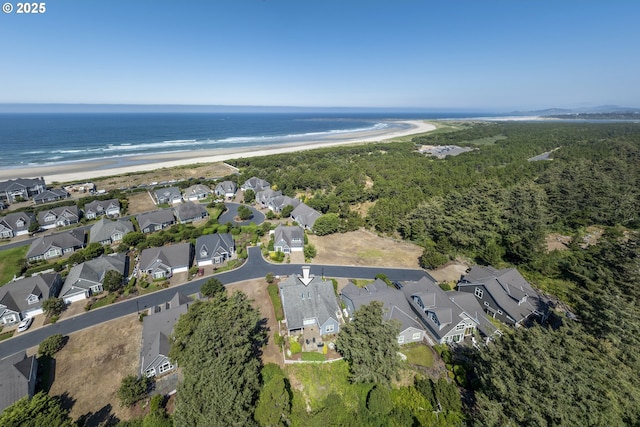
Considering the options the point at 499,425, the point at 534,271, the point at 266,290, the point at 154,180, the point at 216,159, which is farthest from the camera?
the point at 216,159

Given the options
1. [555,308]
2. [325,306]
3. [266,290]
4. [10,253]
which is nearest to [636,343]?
[555,308]

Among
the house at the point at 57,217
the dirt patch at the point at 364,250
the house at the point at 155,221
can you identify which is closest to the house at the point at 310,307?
the dirt patch at the point at 364,250

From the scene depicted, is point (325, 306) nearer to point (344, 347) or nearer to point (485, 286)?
point (344, 347)

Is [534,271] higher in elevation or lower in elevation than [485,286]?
lower

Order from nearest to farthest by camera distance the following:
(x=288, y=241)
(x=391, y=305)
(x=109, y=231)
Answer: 1. (x=391, y=305)
2. (x=288, y=241)
3. (x=109, y=231)

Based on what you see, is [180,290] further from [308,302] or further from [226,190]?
[226,190]

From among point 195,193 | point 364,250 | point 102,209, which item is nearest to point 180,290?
point 364,250
